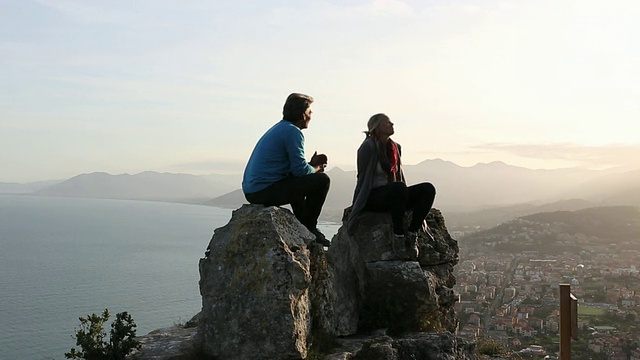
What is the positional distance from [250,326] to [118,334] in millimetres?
1548

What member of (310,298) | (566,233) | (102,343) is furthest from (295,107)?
(566,233)

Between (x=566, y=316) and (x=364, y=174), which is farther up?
(x=364, y=174)

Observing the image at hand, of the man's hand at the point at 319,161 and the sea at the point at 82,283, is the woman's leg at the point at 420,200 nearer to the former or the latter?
the man's hand at the point at 319,161

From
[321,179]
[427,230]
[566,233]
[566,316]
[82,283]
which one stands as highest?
[321,179]

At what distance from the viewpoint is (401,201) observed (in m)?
8.52

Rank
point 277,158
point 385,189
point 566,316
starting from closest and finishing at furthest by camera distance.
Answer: point 566,316 → point 277,158 → point 385,189

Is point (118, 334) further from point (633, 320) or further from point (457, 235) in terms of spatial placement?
point (457, 235)

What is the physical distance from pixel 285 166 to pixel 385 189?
73.9 inches

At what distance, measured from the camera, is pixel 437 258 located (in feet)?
30.7

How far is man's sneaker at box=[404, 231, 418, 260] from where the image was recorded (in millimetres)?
8727

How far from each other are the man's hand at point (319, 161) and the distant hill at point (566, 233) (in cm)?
6828

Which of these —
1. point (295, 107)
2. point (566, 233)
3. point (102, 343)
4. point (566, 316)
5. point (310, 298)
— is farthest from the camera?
point (566, 233)

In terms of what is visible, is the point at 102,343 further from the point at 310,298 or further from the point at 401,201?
the point at 401,201

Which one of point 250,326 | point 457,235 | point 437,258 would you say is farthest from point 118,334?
point 457,235
